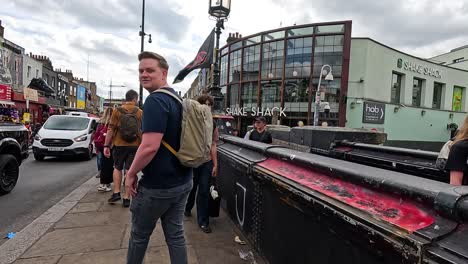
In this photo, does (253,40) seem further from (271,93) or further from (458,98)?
(458,98)

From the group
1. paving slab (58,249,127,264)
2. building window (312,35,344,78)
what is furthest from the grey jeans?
building window (312,35,344,78)

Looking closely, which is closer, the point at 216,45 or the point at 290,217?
the point at 290,217

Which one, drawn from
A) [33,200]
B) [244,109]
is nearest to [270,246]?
[33,200]

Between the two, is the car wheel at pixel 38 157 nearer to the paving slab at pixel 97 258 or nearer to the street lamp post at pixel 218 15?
the street lamp post at pixel 218 15

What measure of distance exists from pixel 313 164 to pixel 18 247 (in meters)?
3.27

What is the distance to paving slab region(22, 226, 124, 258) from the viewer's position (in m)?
3.13

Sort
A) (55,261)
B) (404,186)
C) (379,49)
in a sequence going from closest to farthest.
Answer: (404,186)
(55,261)
(379,49)

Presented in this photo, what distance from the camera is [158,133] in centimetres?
205

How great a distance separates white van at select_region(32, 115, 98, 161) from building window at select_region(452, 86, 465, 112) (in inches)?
1564

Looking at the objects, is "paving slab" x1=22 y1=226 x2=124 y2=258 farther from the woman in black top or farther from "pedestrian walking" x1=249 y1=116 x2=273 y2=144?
the woman in black top

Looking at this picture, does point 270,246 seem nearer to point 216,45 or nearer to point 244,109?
point 216,45

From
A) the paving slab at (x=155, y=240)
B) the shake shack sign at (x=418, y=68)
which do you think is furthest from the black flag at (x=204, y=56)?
the shake shack sign at (x=418, y=68)

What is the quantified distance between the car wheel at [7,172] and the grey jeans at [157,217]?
4.62 meters

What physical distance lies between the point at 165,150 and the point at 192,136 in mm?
220
